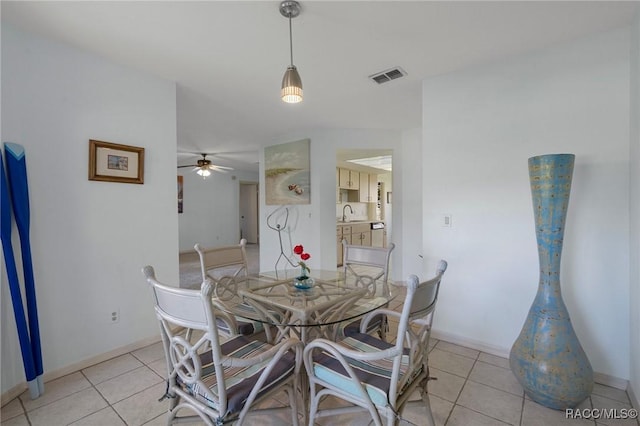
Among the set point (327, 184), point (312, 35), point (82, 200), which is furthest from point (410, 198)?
point (82, 200)

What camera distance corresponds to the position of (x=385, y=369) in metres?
1.34

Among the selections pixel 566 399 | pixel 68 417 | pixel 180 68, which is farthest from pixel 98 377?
pixel 566 399

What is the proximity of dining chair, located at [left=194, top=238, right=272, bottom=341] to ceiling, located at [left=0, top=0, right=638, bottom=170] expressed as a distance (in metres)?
1.46

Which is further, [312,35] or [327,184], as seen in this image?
[327,184]

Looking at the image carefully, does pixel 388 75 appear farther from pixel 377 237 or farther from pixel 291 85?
pixel 377 237

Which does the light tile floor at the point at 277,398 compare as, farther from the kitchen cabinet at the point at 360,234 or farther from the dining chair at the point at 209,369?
the kitchen cabinet at the point at 360,234

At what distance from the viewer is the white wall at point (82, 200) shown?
74.9 inches

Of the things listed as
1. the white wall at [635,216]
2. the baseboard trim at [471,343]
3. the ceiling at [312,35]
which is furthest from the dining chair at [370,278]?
the ceiling at [312,35]

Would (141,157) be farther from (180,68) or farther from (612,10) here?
(612,10)

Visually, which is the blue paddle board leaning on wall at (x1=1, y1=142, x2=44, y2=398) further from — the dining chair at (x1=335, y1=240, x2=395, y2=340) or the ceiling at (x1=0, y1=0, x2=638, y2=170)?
the dining chair at (x1=335, y1=240, x2=395, y2=340)

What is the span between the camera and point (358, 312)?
5.17 ft

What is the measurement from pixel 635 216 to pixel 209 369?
2540 millimetres

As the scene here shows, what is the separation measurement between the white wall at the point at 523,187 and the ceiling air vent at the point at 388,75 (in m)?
0.31

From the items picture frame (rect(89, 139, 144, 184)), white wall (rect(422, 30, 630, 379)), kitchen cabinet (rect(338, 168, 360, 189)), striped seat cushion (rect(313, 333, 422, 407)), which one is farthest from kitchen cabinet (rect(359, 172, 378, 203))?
striped seat cushion (rect(313, 333, 422, 407))
